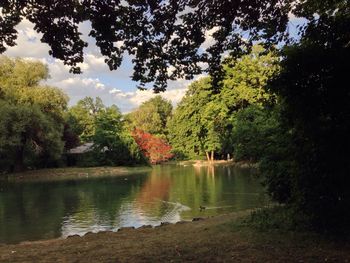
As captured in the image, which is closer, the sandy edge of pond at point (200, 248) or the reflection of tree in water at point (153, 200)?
the sandy edge of pond at point (200, 248)

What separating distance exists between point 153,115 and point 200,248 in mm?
73787

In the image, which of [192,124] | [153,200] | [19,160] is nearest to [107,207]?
[153,200]

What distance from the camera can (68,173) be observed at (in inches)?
1641

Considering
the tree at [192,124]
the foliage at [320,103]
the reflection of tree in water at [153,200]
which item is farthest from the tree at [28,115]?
the foliage at [320,103]

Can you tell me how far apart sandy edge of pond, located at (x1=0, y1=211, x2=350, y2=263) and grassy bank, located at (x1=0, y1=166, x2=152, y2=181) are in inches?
1214

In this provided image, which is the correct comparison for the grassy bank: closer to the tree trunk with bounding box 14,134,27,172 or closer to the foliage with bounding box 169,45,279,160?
the tree trunk with bounding box 14,134,27,172

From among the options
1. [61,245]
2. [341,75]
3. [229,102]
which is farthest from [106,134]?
[341,75]

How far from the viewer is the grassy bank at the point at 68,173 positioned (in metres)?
39.0

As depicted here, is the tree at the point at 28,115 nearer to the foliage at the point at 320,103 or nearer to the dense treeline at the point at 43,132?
the dense treeline at the point at 43,132

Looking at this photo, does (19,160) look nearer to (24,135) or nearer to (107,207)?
(24,135)

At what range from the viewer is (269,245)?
7.31 metres

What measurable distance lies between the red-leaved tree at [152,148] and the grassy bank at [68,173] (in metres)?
10.5

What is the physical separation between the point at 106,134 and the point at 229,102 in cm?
1426

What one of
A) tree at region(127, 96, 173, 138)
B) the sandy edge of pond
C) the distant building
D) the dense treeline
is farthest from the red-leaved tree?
the sandy edge of pond
